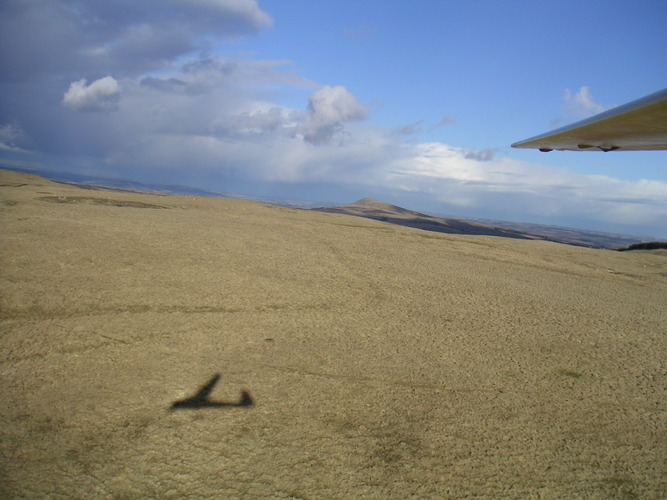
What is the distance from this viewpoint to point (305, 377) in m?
4.17

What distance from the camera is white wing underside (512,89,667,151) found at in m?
2.12

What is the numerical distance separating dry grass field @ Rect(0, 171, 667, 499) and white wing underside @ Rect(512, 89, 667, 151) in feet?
7.72

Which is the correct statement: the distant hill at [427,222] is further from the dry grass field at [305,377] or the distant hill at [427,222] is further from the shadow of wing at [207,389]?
the shadow of wing at [207,389]

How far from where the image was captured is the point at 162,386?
3.85 m

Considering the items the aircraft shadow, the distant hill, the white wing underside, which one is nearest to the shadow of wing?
the aircraft shadow

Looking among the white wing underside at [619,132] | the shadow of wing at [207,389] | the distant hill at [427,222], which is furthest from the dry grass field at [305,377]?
the distant hill at [427,222]

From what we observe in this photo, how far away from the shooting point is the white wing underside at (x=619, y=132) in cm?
212

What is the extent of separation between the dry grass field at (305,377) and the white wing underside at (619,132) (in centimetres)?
235

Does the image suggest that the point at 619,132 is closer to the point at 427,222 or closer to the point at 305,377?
the point at 305,377

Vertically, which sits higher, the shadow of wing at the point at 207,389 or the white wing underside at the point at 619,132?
the white wing underside at the point at 619,132

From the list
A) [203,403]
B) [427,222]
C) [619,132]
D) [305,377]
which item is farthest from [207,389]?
[427,222]

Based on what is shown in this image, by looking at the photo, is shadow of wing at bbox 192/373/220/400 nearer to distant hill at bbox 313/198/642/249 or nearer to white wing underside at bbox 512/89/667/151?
white wing underside at bbox 512/89/667/151

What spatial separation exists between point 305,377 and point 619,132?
Answer: 3.25 meters

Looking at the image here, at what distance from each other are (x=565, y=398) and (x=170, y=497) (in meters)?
3.58
